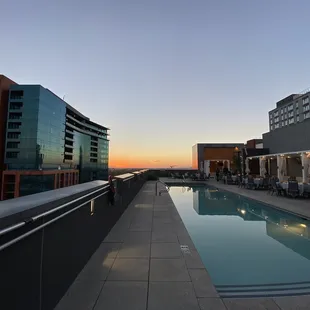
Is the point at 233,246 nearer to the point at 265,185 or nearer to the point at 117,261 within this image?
the point at 117,261

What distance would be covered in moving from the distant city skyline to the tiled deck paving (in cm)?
976

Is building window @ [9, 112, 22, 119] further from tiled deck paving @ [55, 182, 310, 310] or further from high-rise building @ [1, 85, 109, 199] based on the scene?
tiled deck paving @ [55, 182, 310, 310]

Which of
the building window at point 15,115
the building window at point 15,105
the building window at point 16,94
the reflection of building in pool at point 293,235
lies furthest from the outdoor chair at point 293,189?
the building window at point 16,94

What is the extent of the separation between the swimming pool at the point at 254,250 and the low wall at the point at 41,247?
6.11 ft

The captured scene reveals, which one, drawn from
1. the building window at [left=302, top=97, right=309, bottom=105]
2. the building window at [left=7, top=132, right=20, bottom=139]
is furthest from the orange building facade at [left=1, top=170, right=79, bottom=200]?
the building window at [left=302, top=97, right=309, bottom=105]

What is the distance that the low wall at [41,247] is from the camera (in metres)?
1.35

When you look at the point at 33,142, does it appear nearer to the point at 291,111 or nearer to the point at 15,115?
the point at 15,115

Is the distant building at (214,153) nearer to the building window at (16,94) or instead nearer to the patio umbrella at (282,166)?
the patio umbrella at (282,166)

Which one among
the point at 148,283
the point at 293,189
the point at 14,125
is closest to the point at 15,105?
the point at 14,125

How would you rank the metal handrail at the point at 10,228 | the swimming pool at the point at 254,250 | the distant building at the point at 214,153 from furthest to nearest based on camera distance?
the distant building at the point at 214,153, the swimming pool at the point at 254,250, the metal handrail at the point at 10,228

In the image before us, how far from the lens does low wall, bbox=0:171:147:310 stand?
4.42ft

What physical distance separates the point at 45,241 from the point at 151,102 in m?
16.4

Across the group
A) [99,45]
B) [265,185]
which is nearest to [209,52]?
[99,45]

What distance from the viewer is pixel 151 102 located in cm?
1738
